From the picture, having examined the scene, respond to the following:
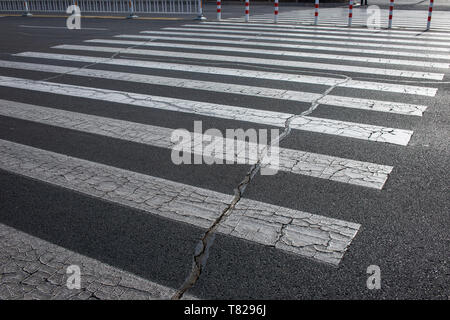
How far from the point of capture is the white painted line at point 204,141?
418 centimetres

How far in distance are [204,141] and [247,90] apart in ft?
7.46

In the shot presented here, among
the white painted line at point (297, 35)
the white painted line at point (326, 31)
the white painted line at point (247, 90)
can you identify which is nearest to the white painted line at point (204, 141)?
the white painted line at point (247, 90)

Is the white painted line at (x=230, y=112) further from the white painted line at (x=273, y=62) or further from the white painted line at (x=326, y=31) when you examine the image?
the white painted line at (x=326, y=31)

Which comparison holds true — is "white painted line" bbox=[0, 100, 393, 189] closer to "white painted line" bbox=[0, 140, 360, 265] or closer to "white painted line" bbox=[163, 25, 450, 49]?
"white painted line" bbox=[0, 140, 360, 265]

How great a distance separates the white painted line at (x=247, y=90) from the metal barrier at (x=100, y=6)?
1307 centimetres

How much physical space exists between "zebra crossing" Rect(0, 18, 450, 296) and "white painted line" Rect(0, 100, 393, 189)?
1 centimetres

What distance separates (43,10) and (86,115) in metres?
20.8

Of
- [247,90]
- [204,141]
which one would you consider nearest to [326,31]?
[247,90]

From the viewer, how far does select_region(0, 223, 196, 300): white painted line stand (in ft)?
8.82

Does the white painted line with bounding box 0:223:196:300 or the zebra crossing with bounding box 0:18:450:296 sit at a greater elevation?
the zebra crossing with bounding box 0:18:450:296

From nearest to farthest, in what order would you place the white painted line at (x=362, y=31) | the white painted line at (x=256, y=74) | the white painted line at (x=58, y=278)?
the white painted line at (x=58, y=278)
the white painted line at (x=256, y=74)
the white painted line at (x=362, y=31)

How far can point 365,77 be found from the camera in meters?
7.76

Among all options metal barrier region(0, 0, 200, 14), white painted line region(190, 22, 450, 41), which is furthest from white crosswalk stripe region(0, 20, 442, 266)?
metal barrier region(0, 0, 200, 14)
